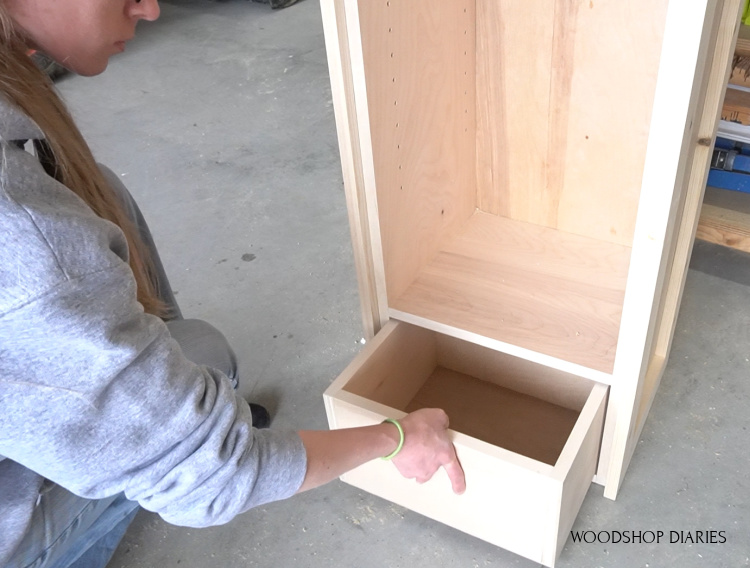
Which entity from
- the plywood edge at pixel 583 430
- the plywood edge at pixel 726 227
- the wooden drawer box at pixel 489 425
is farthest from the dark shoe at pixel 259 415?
the plywood edge at pixel 726 227

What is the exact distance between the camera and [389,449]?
2.53 feet

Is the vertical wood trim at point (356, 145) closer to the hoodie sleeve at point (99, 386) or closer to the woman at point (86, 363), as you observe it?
the woman at point (86, 363)

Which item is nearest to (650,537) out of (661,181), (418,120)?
(661,181)

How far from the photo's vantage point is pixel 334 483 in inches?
41.8

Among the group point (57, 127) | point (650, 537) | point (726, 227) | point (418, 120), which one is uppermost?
point (57, 127)

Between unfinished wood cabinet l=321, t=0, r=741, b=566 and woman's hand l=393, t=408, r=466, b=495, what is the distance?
19 mm

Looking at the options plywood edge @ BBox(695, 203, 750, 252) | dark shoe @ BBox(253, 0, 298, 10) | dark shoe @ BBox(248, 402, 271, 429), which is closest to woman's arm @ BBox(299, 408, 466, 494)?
dark shoe @ BBox(248, 402, 271, 429)

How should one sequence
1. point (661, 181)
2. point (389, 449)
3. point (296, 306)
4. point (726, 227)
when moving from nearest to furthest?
point (661, 181) → point (389, 449) → point (726, 227) → point (296, 306)

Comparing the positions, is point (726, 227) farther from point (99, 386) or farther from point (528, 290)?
point (99, 386)

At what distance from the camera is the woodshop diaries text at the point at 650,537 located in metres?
0.93

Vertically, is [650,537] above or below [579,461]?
below

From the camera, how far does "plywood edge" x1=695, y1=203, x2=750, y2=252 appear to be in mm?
1245

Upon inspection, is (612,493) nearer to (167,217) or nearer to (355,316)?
(355,316)

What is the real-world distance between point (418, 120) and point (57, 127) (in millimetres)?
475
